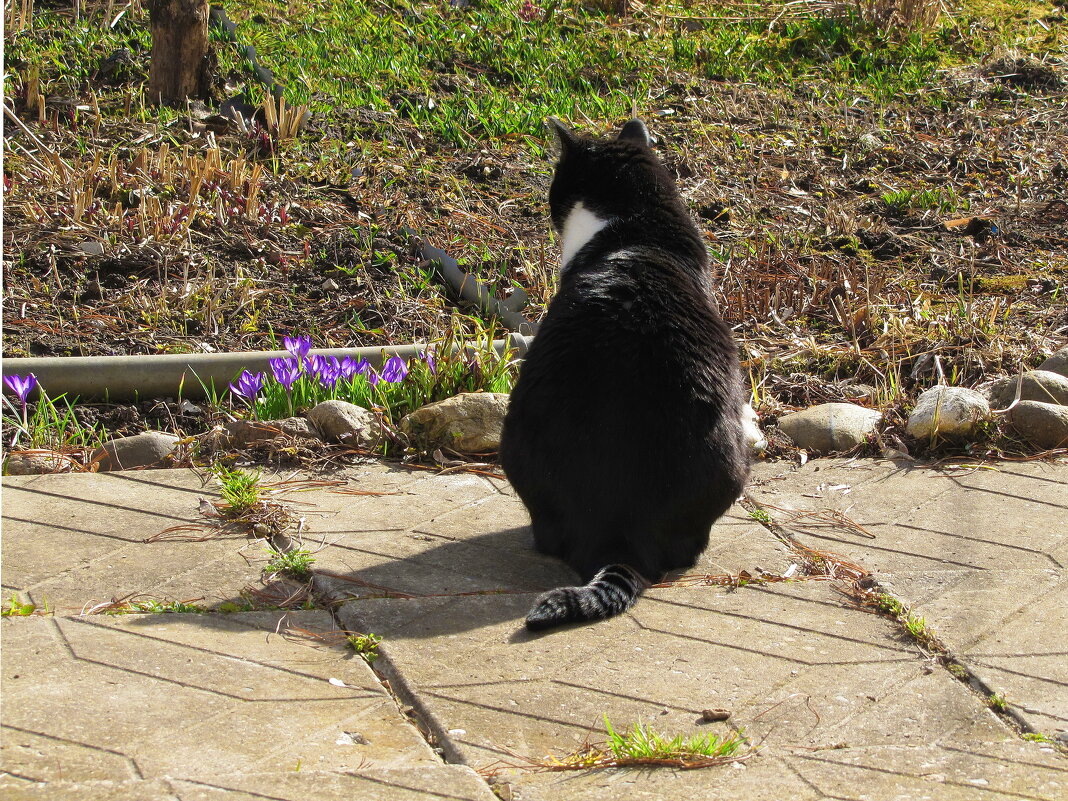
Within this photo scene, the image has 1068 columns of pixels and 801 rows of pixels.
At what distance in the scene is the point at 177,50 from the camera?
6434 millimetres

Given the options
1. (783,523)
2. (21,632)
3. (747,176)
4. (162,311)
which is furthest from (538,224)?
(21,632)

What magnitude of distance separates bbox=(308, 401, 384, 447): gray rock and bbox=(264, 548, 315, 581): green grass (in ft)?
3.30

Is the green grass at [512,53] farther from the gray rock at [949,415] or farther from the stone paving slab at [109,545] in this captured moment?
the stone paving slab at [109,545]

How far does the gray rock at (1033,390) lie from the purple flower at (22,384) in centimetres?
360

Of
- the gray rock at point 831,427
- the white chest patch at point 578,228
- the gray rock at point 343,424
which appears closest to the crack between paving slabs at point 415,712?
the gray rock at point 343,424

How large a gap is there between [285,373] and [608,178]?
139 cm

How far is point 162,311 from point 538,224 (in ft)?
6.86

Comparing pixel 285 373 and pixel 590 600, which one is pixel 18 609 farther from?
pixel 285 373

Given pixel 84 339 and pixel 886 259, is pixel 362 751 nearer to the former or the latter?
pixel 84 339

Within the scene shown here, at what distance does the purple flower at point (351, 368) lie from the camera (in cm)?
418

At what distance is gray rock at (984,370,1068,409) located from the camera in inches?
166

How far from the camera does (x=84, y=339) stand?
4.61 meters

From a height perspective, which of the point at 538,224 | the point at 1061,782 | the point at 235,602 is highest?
the point at 538,224

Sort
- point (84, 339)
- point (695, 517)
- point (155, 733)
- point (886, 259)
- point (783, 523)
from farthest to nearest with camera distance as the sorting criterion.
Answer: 1. point (886, 259)
2. point (84, 339)
3. point (783, 523)
4. point (695, 517)
5. point (155, 733)
